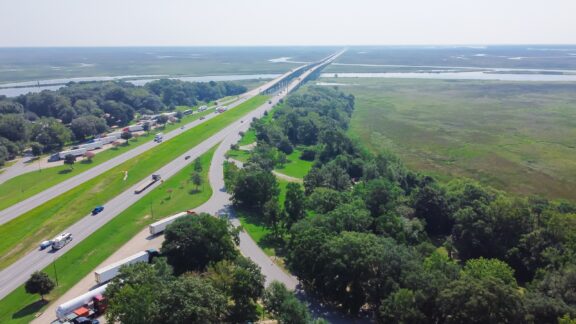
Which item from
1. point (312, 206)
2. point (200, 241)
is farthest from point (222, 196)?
point (200, 241)

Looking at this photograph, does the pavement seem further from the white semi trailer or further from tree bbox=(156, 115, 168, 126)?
tree bbox=(156, 115, 168, 126)

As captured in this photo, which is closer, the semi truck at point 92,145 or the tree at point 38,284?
the tree at point 38,284

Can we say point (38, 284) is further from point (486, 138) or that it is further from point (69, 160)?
point (486, 138)

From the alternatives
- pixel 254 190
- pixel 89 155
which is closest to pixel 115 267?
pixel 254 190

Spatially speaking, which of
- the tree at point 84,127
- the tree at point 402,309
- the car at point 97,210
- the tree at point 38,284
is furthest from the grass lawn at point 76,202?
the tree at point 402,309

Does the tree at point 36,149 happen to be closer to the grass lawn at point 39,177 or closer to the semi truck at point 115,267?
the grass lawn at point 39,177
